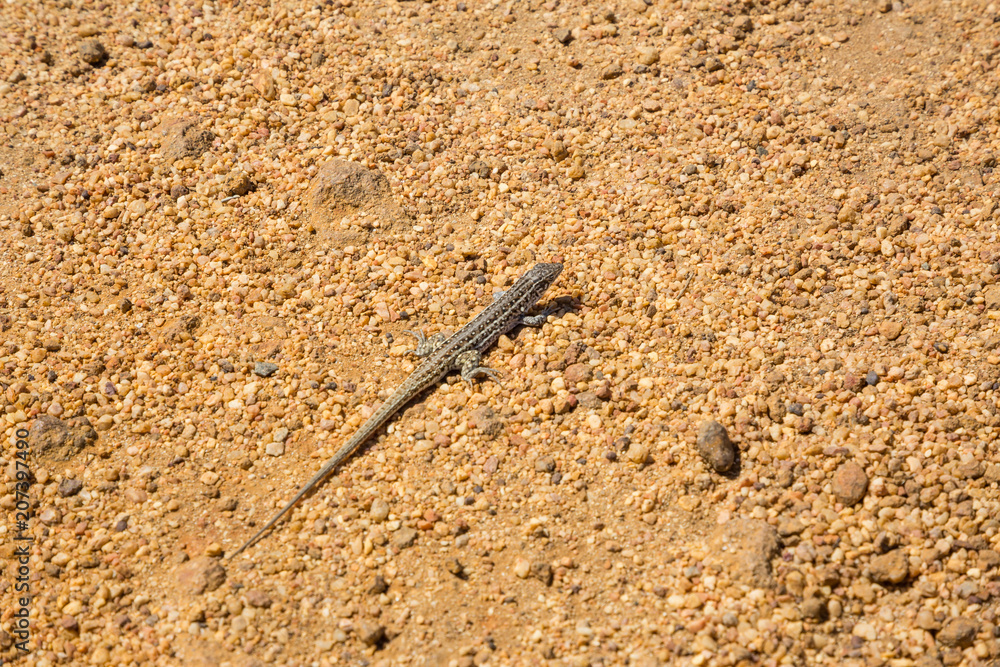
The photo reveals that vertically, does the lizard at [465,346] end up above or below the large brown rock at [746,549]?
above

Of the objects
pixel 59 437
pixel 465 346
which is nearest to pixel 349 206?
pixel 465 346

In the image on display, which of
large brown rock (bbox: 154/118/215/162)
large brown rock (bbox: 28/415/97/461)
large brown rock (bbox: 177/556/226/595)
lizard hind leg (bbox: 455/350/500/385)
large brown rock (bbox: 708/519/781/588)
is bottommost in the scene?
large brown rock (bbox: 177/556/226/595)

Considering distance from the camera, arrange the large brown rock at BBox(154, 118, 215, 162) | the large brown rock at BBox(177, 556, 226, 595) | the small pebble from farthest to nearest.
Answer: the large brown rock at BBox(154, 118, 215, 162)
the small pebble
the large brown rock at BBox(177, 556, 226, 595)

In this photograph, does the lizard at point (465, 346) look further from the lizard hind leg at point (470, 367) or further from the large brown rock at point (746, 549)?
the large brown rock at point (746, 549)

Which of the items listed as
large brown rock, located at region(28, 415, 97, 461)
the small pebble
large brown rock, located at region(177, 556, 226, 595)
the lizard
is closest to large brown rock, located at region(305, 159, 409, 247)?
the lizard

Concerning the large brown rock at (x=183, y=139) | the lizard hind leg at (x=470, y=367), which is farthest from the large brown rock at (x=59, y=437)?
the large brown rock at (x=183, y=139)

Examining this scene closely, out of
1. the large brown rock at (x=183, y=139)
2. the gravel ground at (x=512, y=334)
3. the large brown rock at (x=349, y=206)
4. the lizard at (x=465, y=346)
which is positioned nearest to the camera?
the gravel ground at (x=512, y=334)

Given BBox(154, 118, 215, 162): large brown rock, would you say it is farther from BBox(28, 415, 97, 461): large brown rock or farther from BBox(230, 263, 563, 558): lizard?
BBox(230, 263, 563, 558): lizard
